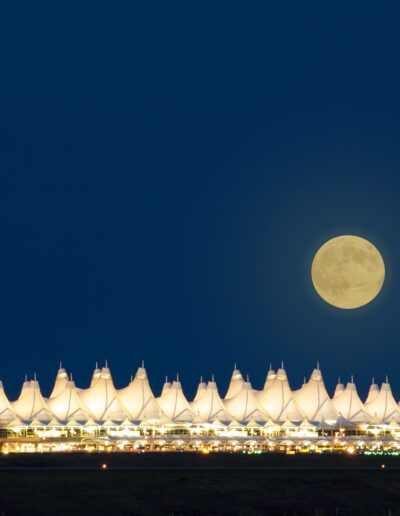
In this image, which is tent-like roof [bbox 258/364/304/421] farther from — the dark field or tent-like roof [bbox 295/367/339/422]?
the dark field

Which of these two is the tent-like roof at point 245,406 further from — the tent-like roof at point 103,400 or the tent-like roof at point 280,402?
the tent-like roof at point 103,400

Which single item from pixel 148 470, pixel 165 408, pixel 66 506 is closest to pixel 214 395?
pixel 165 408

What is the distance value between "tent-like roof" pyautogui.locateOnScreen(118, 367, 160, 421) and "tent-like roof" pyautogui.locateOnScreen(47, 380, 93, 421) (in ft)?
22.9

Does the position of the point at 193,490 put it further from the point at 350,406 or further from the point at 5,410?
the point at 350,406

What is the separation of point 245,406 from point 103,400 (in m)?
18.5

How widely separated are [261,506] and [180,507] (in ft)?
20.5

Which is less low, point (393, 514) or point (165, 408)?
point (165, 408)

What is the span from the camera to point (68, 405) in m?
171

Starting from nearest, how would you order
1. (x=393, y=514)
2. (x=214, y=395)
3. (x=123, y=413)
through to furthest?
(x=393, y=514) → (x=123, y=413) → (x=214, y=395)

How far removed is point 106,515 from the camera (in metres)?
104

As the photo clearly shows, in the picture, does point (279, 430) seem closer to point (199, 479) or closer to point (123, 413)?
point (123, 413)

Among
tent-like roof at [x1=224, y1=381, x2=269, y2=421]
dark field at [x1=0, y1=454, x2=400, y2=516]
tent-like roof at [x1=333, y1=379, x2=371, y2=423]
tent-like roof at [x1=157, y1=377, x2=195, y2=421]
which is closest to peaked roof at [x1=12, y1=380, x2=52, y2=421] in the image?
tent-like roof at [x1=157, y1=377, x2=195, y2=421]

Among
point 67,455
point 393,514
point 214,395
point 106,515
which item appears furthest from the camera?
point 214,395

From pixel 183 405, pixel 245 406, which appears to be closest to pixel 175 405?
pixel 183 405
